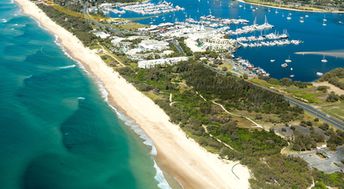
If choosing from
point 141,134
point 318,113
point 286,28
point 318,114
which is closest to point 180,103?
point 141,134

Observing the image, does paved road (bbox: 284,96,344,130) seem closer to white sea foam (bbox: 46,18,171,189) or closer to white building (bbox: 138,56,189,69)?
white building (bbox: 138,56,189,69)

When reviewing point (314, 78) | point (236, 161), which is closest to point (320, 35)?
point (314, 78)

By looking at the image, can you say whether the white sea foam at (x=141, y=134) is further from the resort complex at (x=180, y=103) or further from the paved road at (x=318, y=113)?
the paved road at (x=318, y=113)

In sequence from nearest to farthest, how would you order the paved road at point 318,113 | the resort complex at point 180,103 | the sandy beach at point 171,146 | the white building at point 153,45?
the sandy beach at point 171,146 < the resort complex at point 180,103 < the paved road at point 318,113 < the white building at point 153,45

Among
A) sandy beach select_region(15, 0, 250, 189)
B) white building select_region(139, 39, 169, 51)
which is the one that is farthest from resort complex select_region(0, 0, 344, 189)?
white building select_region(139, 39, 169, 51)

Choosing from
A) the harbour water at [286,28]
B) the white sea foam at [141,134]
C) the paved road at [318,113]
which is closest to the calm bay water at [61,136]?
the white sea foam at [141,134]

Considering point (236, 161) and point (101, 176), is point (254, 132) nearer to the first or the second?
point (236, 161)
